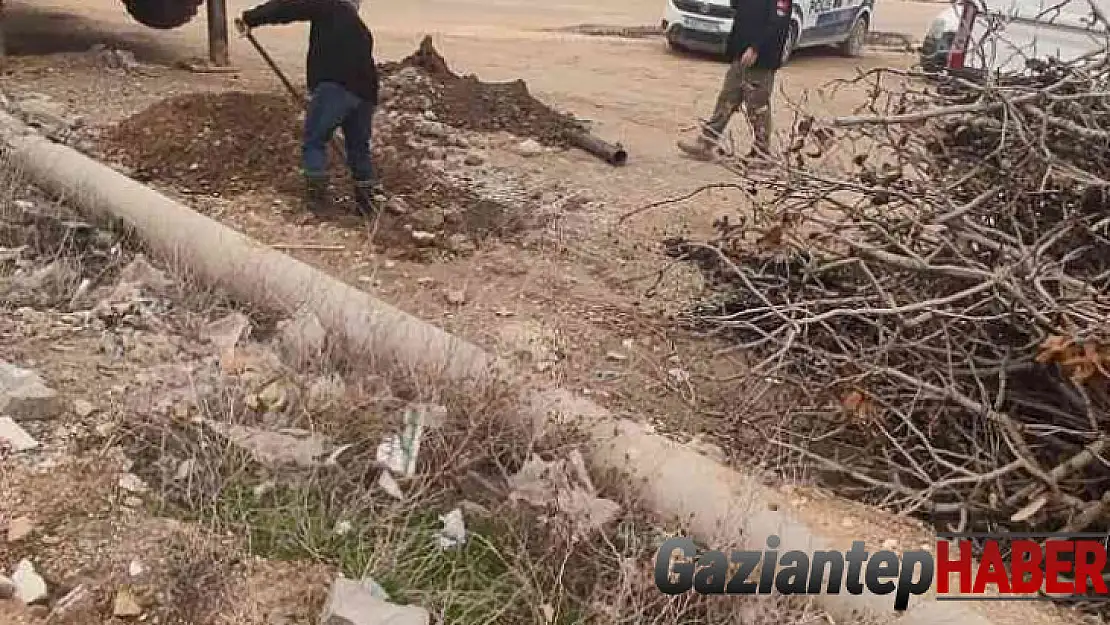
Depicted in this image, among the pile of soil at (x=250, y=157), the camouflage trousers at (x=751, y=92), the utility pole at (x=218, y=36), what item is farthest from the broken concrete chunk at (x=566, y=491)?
the utility pole at (x=218, y=36)

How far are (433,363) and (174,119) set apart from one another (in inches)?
174

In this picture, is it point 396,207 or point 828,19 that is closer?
point 396,207

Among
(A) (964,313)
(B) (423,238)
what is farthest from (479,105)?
(A) (964,313)

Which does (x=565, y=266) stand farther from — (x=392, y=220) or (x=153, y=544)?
(x=153, y=544)

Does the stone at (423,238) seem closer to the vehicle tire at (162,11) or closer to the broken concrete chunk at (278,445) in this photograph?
the broken concrete chunk at (278,445)

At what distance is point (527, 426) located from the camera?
3.60m

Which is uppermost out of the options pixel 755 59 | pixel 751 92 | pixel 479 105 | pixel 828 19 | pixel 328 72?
pixel 828 19

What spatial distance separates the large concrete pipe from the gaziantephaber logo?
4cm

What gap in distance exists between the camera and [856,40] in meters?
15.4

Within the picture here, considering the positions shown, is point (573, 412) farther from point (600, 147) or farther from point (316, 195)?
point (600, 147)

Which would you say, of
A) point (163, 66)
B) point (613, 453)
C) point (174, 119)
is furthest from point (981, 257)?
point (163, 66)

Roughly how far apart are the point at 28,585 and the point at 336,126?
150 inches

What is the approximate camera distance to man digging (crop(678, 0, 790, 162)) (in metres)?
8.01

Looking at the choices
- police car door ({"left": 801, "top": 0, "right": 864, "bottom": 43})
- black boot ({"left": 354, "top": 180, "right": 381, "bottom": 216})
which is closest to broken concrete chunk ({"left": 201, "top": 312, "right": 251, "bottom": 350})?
black boot ({"left": 354, "top": 180, "right": 381, "bottom": 216})
